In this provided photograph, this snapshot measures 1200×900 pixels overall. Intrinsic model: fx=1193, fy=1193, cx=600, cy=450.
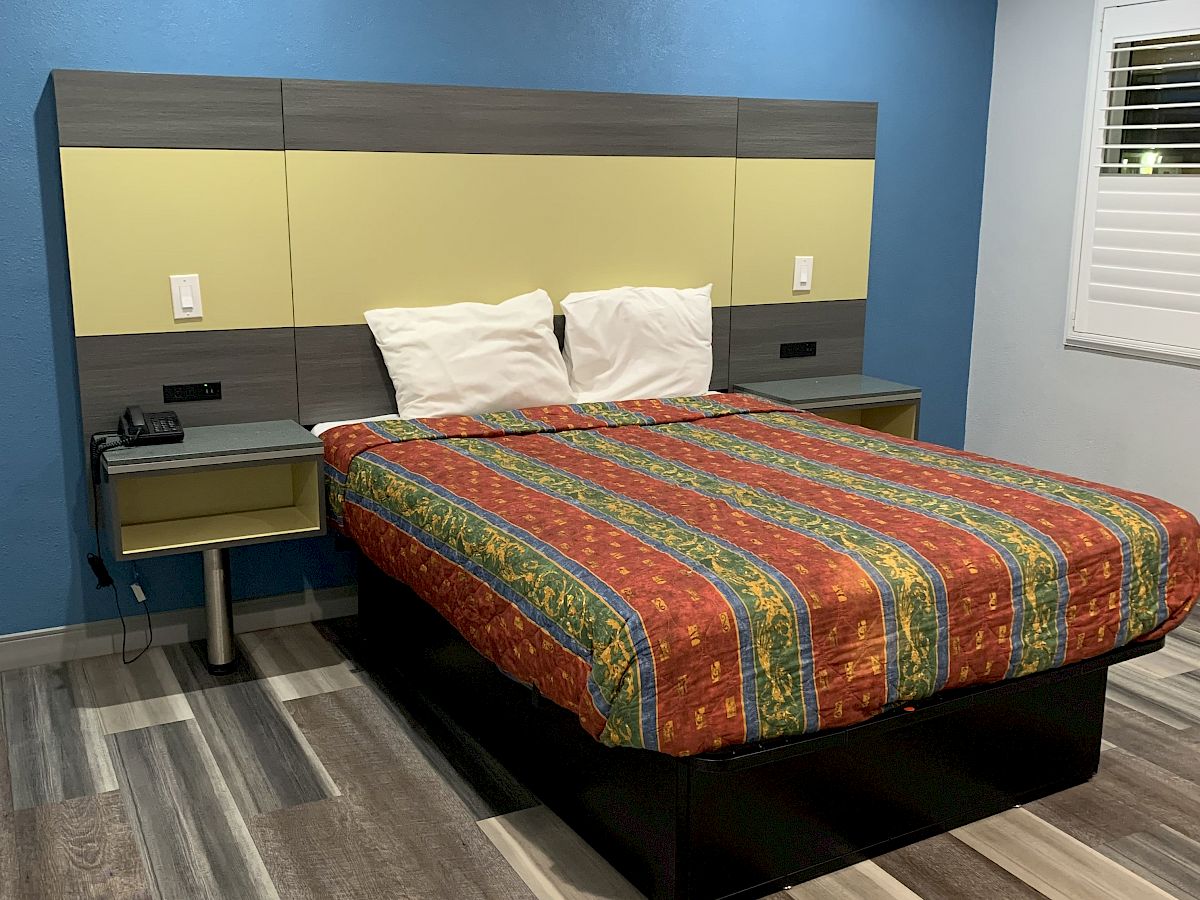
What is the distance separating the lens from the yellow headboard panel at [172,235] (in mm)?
3148

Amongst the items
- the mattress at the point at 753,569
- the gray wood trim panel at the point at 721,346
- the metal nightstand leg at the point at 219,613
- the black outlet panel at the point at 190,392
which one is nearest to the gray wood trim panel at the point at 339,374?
the black outlet panel at the point at 190,392

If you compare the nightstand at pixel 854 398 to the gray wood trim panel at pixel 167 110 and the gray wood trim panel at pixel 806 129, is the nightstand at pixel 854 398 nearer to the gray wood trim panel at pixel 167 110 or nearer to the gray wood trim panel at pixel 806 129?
the gray wood trim panel at pixel 806 129

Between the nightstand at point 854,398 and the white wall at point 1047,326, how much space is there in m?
0.70

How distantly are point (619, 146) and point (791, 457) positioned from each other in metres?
1.31

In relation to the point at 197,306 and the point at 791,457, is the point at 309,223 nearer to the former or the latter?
the point at 197,306

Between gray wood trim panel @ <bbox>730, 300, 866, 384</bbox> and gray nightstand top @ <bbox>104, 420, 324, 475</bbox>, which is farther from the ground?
gray wood trim panel @ <bbox>730, 300, 866, 384</bbox>

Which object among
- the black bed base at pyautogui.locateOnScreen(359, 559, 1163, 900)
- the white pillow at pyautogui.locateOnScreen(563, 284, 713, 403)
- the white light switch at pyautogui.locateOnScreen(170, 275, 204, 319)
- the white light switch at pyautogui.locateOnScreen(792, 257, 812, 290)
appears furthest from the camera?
the white light switch at pyautogui.locateOnScreen(792, 257, 812, 290)

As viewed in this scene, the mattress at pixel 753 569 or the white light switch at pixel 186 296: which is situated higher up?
the white light switch at pixel 186 296

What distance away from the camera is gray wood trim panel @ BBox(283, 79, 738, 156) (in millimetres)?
3381

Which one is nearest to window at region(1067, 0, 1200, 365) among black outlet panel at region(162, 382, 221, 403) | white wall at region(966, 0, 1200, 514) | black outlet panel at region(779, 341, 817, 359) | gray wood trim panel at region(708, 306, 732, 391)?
white wall at region(966, 0, 1200, 514)

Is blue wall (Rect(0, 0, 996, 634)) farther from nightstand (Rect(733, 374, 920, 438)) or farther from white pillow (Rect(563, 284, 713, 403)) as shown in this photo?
white pillow (Rect(563, 284, 713, 403))

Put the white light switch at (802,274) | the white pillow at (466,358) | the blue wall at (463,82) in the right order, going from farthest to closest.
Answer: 1. the white light switch at (802,274)
2. the white pillow at (466,358)
3. the blue wall at (463,82)

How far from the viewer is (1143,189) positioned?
412cm

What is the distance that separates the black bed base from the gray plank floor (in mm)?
54
